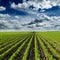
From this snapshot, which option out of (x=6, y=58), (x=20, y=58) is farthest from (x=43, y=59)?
(x=6, y=58)

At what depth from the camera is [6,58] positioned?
25062 millimetres

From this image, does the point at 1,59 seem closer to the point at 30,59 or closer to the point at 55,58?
the point at 30,59

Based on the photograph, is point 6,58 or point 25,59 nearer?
point 25,59

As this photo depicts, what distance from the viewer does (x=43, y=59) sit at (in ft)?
78.3

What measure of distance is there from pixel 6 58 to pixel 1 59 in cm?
79

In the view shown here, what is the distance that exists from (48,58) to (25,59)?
285 cm

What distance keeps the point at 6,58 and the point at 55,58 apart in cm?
600

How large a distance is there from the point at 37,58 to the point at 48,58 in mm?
1325

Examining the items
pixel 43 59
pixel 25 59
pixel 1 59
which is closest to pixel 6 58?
pixel 1 59

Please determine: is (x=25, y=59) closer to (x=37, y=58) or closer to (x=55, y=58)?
(x=37, y=58)

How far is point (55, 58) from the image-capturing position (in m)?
24.6

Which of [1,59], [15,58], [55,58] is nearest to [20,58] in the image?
[15,58]

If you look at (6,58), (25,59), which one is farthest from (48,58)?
(6,58)

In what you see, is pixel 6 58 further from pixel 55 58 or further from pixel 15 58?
pixel 55 58
